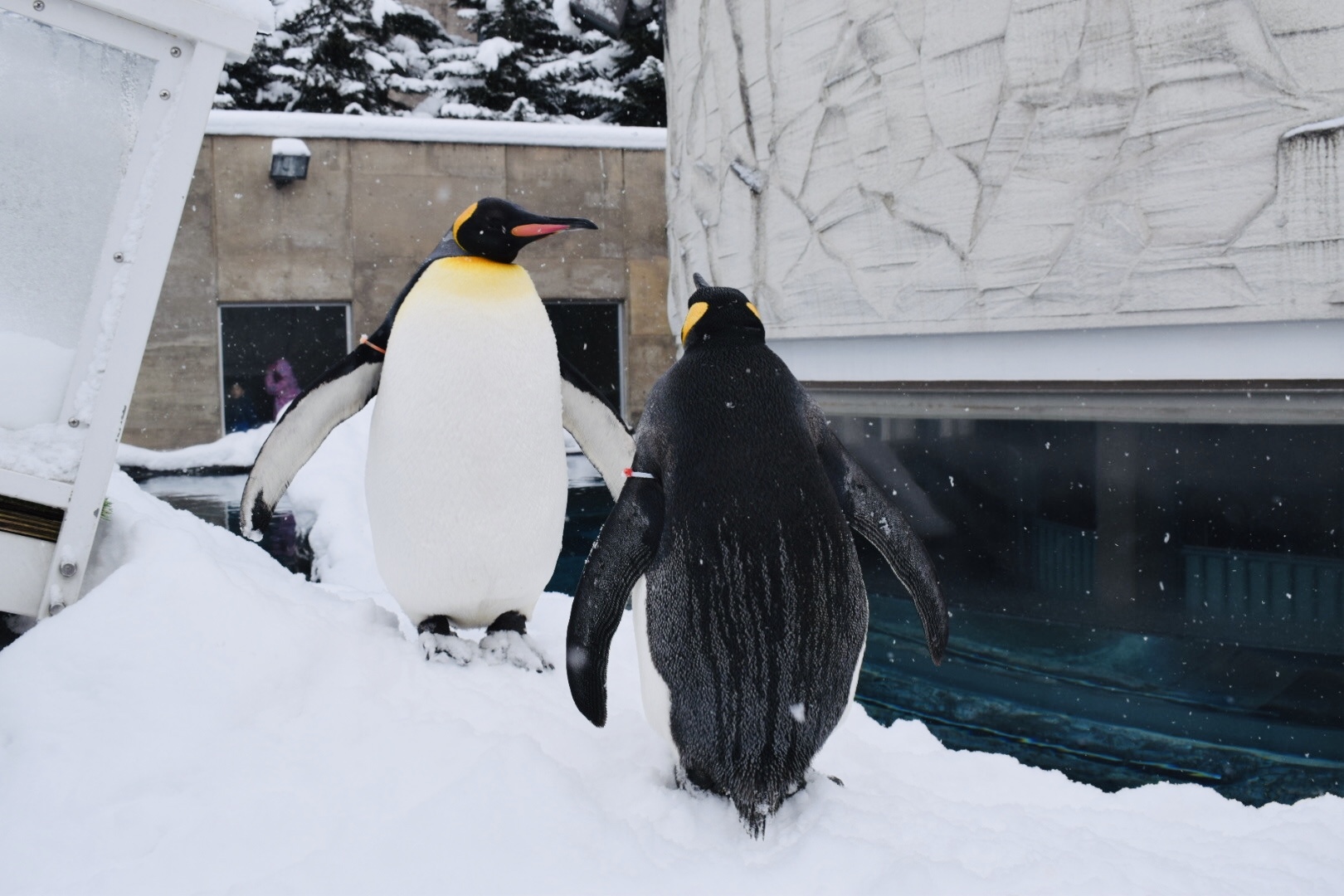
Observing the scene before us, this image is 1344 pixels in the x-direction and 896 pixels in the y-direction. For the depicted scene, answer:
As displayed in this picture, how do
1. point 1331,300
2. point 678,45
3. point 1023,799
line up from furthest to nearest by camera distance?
point 678,45
point 1331,300
point 1023,799

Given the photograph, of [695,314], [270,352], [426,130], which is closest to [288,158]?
[426,130]

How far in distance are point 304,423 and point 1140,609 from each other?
303 cm

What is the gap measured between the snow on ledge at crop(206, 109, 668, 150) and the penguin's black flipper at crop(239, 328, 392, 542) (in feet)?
24.2

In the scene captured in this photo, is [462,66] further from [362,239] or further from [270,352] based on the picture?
[270,352]

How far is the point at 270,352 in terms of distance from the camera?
9.37 meters

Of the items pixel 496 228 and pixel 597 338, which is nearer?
pixel 496 228

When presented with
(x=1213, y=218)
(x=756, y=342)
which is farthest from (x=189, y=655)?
(x=1213, y=218)

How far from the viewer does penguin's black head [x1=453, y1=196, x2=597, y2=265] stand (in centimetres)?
196

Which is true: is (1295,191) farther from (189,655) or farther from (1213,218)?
(189,655)

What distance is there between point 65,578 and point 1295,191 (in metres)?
3.56

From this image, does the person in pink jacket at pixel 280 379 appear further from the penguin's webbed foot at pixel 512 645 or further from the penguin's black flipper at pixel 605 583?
the penguin's black flipper at pixel 605 583

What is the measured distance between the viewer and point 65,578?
1746mm

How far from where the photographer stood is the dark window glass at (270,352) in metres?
9.22

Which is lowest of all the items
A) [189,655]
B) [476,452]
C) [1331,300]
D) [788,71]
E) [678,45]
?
[189,655]
